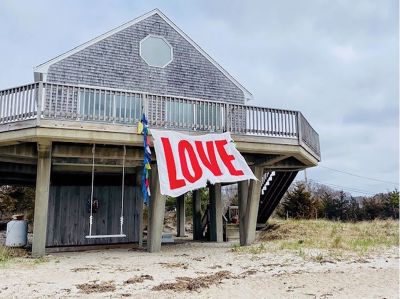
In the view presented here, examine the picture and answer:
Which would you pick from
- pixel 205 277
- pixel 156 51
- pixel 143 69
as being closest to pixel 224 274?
pixel 205 277

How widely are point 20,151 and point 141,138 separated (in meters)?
3.81

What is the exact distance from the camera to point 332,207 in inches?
1193

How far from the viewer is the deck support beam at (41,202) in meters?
10.9

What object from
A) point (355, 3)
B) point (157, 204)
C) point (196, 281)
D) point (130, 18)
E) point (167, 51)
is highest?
point (130, 18)

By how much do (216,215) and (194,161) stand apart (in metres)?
7.28

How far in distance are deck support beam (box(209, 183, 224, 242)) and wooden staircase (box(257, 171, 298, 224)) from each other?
7.62 ft

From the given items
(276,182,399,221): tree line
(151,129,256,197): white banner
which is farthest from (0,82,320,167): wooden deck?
(276,182,399,221): tree line

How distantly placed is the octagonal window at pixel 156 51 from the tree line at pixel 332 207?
47.7 feet

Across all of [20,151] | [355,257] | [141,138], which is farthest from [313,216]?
[20,151]

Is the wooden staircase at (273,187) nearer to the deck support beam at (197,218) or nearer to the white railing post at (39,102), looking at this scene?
the deck support beam at (197,218)

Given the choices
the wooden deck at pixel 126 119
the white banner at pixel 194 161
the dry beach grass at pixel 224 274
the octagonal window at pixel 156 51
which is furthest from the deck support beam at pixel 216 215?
the white banner at pixel 194 161

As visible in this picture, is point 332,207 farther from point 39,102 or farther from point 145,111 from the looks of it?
point 39,102

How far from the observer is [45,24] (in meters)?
15.0

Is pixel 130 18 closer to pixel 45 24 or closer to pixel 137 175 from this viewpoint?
pixel 45 24
